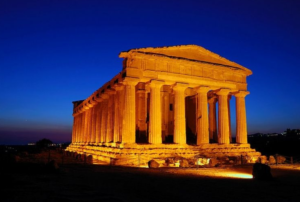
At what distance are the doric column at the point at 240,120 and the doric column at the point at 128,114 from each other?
43.4 feet

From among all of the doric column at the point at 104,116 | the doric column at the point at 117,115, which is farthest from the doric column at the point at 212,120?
the doric column at the point at 117,115

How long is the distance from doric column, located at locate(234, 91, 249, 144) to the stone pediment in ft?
10.0

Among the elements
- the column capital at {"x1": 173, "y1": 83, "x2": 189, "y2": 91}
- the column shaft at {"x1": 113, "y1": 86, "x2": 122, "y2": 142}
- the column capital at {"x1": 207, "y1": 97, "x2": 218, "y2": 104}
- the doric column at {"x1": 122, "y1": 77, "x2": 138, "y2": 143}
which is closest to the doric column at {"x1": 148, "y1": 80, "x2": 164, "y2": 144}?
the column capital at {"x1": 173, "y1": 83, "x2": 189, "y2": 91}

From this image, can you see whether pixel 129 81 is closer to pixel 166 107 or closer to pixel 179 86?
pixel 179 86

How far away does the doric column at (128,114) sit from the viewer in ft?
79.9

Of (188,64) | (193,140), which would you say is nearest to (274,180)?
(188,64)

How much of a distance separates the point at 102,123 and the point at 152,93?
37.8 feet

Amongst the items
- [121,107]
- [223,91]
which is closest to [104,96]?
[121,107]

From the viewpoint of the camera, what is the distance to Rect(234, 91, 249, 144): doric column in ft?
101

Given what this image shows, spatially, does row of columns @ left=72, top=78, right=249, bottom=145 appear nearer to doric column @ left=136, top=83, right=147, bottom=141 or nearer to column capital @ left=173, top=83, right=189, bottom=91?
column capital @ left=173, top=83, right=189, bottom=91

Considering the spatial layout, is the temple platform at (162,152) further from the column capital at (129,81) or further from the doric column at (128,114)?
the column capital at (129,81)

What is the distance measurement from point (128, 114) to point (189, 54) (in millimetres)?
9579

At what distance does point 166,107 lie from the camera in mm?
36250

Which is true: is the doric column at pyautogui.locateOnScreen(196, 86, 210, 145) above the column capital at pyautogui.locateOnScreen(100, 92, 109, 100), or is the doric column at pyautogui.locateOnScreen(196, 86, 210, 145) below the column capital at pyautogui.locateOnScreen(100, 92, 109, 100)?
below
